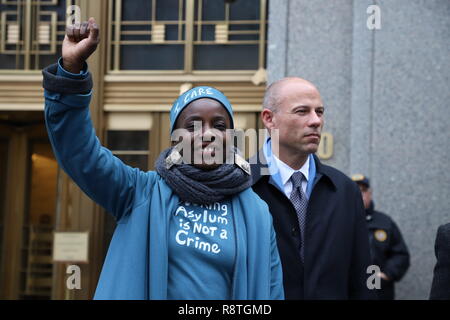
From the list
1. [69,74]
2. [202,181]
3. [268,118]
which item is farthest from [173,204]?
[268,118]

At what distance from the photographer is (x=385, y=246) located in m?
7.05

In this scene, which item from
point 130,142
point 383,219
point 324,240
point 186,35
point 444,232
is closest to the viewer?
point 444,232

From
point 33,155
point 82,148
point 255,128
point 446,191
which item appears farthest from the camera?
point 33,155

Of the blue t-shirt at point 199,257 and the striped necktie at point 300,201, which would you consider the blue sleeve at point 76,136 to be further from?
the striped necktie at point 300,201

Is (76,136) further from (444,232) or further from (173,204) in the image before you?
(444,232)

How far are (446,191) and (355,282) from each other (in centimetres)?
403

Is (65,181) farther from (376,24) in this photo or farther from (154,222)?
(154,222)

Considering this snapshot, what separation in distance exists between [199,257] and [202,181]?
30 cm

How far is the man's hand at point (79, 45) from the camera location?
7.91ft

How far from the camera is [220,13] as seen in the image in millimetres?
8047

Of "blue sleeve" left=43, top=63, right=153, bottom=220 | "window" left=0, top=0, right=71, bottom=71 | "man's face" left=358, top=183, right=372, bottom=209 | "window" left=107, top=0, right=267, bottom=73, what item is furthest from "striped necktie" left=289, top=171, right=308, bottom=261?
"window" left=0, top=0, right=71, bottom=71

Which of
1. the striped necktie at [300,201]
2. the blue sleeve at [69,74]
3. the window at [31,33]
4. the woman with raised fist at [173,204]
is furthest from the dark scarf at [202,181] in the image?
the window at [31,33]

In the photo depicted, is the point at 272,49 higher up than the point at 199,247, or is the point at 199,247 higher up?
the point at 272,49
